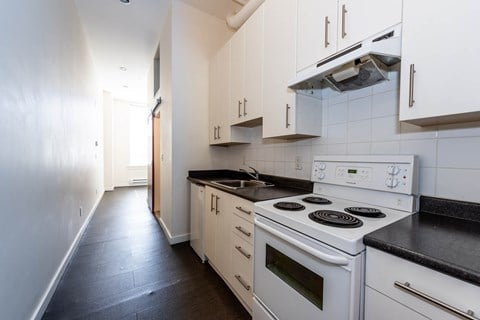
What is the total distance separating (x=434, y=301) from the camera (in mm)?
604

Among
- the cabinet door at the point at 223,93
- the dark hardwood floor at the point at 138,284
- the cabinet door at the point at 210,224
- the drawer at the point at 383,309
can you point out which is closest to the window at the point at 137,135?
the dark hardwood floor at the point at 138,284

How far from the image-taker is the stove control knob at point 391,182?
111 cm

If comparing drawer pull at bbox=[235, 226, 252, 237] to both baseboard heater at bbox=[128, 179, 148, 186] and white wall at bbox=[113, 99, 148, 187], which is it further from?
baseboard heater at bbox=[128, 179, 148, 186]

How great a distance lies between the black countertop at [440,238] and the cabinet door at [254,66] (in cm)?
129

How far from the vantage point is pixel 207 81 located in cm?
279

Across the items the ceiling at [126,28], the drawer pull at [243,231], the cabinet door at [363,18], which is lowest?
the drawer pull at [243,231]

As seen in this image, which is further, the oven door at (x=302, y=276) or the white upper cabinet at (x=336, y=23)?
the white upper cabinet at (x=336, y=23)

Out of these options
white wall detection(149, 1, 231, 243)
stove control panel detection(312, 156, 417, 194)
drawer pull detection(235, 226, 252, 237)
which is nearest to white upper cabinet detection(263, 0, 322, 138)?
stove control panel detection(312, 156, 417, 194)

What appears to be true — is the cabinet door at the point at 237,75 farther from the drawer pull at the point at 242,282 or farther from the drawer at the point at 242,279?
the drawer pull at the point at 242,282

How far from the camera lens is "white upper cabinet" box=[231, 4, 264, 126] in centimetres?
182

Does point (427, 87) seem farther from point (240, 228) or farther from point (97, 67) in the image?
point (97, 67)

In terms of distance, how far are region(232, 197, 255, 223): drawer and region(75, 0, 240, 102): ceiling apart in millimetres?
2511

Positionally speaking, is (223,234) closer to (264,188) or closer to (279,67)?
(264,188)

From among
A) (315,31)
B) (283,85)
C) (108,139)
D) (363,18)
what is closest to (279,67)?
(283,85)
